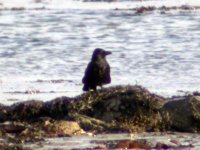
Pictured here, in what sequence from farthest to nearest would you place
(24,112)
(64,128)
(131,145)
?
(24,112) < (64,128) < (131,145)

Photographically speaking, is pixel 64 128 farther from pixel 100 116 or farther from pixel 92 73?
pixel 92 73

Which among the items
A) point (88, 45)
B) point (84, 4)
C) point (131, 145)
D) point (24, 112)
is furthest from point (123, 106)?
point (84, 4)

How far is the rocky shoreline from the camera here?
1039 cm

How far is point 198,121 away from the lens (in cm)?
1070

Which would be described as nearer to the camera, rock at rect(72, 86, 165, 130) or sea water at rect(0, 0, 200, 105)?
rock at rect(72, 86, 165, 130)

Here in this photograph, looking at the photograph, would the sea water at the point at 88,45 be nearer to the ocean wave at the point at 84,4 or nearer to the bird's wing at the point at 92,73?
the ocean wave at the point at 84,4

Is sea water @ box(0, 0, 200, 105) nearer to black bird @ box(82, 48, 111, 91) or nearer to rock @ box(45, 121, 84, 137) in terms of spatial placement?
black bird @ box(82, 48, 111, 91)

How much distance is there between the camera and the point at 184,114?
10773 mm

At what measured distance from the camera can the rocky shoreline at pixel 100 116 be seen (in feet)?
34.1

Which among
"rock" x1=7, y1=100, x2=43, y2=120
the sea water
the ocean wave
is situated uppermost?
"rock" x1=7, y1=100, x2=43, y2=120

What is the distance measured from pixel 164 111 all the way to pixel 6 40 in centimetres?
1602

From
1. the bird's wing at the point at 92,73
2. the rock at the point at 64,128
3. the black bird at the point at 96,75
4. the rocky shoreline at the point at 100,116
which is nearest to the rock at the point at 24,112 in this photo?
the rocky shoreline at the point at 100,116

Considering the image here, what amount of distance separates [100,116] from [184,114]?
3.46 ft

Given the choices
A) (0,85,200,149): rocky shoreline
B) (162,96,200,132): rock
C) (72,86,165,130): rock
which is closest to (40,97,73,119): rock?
(0,85,200,149): rocky shoreline
